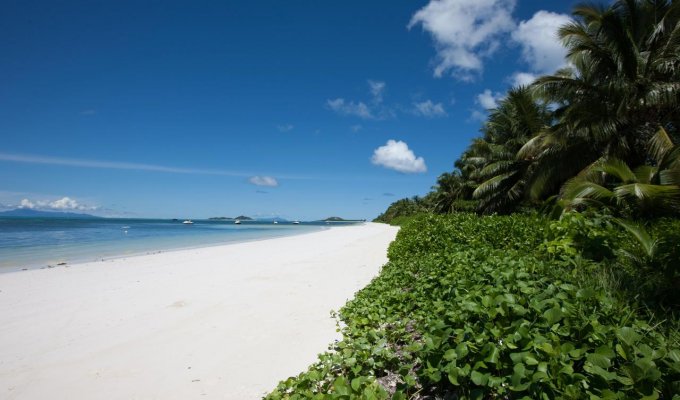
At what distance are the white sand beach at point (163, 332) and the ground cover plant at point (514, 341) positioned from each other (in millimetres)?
959

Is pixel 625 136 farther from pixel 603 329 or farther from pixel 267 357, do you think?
pixel 267 357

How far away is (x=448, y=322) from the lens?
3006mm

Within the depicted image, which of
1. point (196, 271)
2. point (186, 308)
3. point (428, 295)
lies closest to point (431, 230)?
point (428, 295)

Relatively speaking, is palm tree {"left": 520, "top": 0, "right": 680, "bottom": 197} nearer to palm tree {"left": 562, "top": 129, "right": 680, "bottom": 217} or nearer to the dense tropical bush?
the dense tropical bush

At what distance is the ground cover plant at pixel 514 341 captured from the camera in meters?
1.87

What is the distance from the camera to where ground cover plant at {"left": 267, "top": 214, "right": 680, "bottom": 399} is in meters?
1.87

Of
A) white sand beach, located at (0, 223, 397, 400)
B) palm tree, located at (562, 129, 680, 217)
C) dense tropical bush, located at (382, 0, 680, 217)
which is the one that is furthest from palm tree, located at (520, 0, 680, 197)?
white sand beach, located at (0, 223, 397, 400)

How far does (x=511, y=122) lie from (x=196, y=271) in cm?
1955

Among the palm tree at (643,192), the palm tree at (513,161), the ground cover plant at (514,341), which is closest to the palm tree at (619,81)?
the palm tree at (643,192)

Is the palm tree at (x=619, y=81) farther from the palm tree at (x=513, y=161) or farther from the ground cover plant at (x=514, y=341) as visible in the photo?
the ground cover plant at (x=514, y=341)

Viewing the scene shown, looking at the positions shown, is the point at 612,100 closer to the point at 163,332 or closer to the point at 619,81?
the point at 619,81

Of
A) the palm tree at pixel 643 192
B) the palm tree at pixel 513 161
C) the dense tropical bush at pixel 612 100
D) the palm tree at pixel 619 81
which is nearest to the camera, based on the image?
the palm tree at pixel 643 192

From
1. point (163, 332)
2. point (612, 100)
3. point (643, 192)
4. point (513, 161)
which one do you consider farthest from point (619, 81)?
point (163, 332)

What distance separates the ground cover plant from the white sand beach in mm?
959
